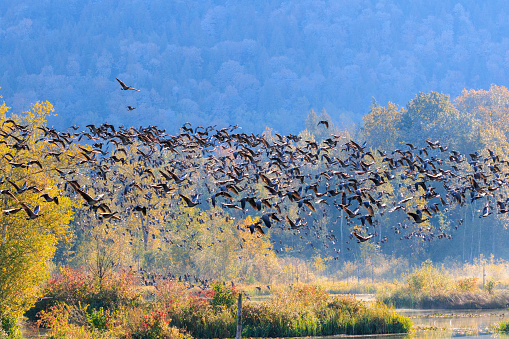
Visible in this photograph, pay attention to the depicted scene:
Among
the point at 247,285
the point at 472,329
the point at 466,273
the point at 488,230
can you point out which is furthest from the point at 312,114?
the point at 472,329

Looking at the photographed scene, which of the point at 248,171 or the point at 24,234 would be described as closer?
the point at 248,171

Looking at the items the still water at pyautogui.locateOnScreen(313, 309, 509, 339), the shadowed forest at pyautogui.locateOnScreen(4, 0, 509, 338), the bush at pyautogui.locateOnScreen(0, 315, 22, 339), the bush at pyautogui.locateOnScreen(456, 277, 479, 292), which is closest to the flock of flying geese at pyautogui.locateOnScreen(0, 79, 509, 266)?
the shadowed forest at pyautogui.locateOnScreen(4, 0, 509, 338)

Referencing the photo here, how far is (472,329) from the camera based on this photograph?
30609 mm

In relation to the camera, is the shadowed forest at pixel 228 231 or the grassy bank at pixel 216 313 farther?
the grassy bank at pixel 216 313

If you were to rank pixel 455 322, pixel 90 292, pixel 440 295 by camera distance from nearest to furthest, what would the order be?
1. pixel 90 292
2. pixel 455 322
3. pixel 440 295

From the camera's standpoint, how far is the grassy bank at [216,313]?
24.3 meters

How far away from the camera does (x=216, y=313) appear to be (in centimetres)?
2750

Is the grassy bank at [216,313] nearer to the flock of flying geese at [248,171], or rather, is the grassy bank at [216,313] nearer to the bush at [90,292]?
the bush at [90,292]

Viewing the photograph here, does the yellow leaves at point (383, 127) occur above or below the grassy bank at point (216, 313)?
above

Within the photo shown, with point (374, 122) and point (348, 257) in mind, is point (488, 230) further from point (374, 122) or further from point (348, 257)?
point (374, 122)

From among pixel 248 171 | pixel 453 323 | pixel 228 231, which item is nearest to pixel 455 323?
pixel 453 323

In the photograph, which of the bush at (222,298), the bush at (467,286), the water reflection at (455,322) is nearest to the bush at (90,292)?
the bush at (222,298)

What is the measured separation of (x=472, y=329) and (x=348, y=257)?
50605mm

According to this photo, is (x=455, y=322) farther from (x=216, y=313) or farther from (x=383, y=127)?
(x=383, y=127)
